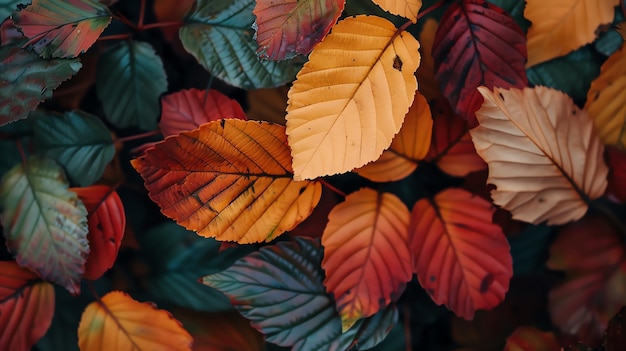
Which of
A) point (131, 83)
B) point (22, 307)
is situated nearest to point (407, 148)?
point (131, 83)

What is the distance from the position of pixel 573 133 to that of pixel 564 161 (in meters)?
0.03

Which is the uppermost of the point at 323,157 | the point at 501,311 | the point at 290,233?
the point at 323,157

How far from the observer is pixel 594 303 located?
53 cm

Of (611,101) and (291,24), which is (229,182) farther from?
(611,101)

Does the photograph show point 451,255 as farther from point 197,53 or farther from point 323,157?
point 197,53

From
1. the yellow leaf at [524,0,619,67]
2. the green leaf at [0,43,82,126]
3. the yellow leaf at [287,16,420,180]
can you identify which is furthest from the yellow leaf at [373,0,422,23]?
the green leaf at [0,43,82,126]

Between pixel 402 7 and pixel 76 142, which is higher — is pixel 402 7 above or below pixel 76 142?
above

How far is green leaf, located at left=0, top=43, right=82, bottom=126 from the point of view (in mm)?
435

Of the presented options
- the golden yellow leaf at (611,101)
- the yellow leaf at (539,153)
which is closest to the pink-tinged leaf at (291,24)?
the yellow leaf at (539,153)

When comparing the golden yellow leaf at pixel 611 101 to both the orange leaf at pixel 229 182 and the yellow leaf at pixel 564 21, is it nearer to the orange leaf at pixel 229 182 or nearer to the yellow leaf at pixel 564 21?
the yellow leaf at pixel 564 21

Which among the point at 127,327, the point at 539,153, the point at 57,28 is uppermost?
the point at 57,28

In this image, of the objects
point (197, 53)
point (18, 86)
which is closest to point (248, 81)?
point (197, 53)

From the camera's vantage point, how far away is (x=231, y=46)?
48 centimetres

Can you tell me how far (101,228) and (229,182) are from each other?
5.5 inches
